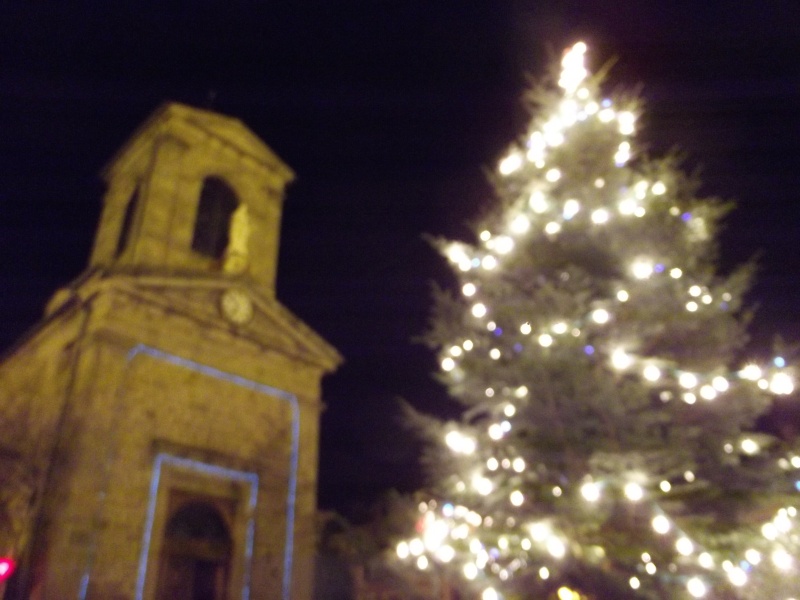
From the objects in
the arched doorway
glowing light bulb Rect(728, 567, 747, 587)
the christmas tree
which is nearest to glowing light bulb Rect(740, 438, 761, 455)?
the christmas tree

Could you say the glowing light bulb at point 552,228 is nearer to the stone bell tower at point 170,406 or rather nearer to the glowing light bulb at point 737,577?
the glowing light bulb at point 737,577

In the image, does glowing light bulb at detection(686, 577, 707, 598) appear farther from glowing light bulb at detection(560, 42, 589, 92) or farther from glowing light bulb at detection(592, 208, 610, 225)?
glowing light bulb at detection(560, 42, 589, 92)

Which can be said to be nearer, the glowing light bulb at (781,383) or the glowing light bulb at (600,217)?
the glowing light bulb at (781,383)

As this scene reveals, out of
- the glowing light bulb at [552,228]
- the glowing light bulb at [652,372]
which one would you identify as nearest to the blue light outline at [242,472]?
the glowing light bulb at [552,228]

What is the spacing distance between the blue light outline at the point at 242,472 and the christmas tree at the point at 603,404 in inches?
223

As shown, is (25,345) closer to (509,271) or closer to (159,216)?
(159,216)

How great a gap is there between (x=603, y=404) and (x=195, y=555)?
869cm

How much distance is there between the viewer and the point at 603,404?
5246mm

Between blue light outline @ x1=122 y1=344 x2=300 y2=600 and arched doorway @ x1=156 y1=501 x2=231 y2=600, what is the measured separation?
18.6 inches

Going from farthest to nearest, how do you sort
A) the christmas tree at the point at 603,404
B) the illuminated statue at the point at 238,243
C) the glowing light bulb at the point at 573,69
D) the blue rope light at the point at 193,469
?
the illuminated statue at the point at 238,243, the blue rope light at the point at 193,469, the glowing light bulb at the point at 573,69, the christmas tree at the point at 603,404

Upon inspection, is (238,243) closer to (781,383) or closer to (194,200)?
(194,200)

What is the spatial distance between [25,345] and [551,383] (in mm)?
12184

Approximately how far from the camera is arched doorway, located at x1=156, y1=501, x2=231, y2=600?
35.0 ft

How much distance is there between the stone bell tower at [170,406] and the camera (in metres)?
9.81
